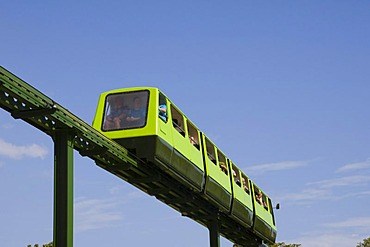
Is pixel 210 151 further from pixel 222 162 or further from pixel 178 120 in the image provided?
pixel 178 120

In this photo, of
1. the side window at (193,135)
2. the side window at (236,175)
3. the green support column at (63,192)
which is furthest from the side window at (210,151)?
the green support column at (63,192)

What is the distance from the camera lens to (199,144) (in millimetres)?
20125

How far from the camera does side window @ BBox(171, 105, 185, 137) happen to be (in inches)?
713

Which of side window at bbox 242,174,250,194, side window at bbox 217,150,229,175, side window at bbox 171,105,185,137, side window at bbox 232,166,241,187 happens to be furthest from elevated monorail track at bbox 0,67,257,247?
side window at bbox 242,174,250,194

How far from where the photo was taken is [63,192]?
1299cm

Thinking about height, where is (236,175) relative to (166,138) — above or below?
above

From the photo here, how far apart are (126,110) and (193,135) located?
10.9 feet

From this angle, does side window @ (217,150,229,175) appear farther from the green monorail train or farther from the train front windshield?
the train front windshield

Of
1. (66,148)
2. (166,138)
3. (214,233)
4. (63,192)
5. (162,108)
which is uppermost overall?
(162,108)

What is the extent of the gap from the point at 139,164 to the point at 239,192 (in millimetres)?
8691

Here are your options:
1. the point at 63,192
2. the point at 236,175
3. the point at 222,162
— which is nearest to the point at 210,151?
the point at 222,162

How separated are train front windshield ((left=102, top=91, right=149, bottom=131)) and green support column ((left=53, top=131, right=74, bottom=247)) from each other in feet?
10.8

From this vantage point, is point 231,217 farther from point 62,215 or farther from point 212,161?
point 62,215

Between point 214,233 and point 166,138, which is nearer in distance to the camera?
point 166,138
